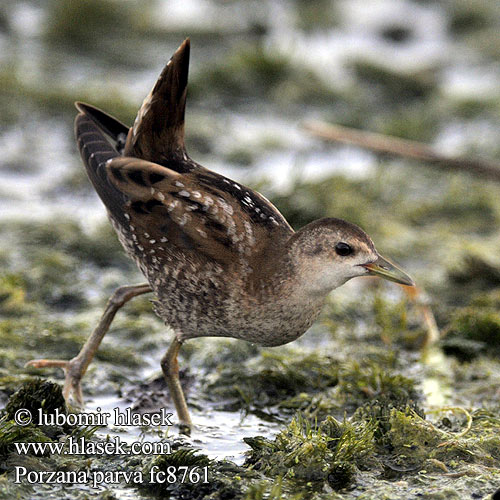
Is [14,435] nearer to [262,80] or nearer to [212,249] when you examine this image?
[212,249]

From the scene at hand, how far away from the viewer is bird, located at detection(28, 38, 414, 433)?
4766 mm

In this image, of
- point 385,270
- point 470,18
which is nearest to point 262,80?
point 470,18

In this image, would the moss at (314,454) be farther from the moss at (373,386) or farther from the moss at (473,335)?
the moss at (473,335)

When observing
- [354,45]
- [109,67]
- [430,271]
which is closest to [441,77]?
[354,45]

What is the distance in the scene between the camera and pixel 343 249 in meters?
4.72

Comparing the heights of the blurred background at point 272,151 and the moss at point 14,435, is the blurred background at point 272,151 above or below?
above

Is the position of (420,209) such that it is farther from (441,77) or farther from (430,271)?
(441,77)

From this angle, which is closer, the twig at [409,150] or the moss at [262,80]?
the twig at [409,150]

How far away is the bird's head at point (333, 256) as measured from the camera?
4.72m

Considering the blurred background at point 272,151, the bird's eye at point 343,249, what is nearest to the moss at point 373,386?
the blurred background at point 272,151

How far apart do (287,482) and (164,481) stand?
0.55 m

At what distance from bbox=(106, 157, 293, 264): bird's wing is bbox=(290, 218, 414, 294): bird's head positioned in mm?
231

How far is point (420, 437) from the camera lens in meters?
4.83

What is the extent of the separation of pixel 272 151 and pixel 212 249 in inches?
200
